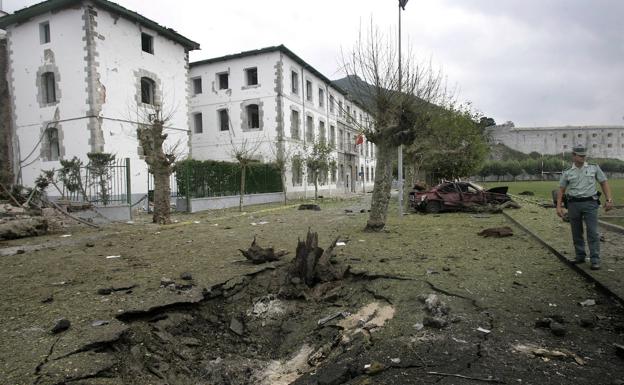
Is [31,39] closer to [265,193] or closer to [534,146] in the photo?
[265,193]

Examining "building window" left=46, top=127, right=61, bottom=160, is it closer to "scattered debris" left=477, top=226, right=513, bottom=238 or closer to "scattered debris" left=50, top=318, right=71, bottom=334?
"scattered debris" left=50, top=318, right=71, bottom=334

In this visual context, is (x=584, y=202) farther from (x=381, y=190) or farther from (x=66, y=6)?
(x=66, y=6)

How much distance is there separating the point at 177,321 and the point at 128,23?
21427 mm

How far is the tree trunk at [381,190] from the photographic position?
10.6m

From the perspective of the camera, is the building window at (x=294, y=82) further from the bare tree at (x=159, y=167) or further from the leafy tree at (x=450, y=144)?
A: the bare tree at (x=159, y=167)

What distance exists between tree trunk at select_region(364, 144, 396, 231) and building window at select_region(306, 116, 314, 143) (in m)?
23.2

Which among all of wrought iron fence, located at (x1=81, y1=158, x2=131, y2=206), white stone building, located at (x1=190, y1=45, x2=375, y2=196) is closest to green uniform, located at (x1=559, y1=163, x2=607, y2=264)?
wrought iron fence, located at (x1=81, y1=158, x2=131, y2=206)

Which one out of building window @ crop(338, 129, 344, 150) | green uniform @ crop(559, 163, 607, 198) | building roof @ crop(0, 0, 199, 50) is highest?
building roof @ crop(0, 0, 199, 50)

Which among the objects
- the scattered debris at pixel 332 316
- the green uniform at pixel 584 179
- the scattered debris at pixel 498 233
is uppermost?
the green uniform at pixel 584 179

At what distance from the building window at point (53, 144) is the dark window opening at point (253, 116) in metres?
12.5

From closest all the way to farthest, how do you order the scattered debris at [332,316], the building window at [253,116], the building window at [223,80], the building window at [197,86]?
the scattered debris at [332,316]
the building window at [253,116]
the building window at [223,80]
the building window at [197,86]

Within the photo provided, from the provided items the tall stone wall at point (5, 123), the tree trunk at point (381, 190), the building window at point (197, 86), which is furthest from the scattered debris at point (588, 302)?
the building window at point (197, 86)

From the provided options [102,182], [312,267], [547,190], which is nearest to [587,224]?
[312,267]

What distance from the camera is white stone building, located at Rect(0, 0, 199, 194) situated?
64.5ft
